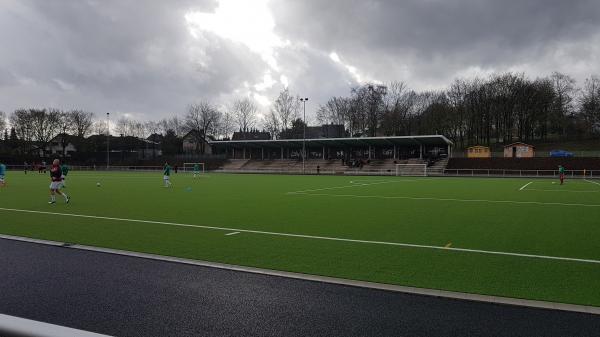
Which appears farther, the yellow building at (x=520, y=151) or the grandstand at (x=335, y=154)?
the grandstand at (x=335, y=154)

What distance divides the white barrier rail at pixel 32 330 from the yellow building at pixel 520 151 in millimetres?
69431

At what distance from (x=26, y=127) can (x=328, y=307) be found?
326ft

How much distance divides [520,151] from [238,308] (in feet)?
222

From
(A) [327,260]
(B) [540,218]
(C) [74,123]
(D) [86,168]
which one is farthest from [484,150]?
(C) [74,123]

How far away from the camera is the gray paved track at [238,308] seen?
13.6ft

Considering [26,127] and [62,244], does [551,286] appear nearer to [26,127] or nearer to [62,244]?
[62,244]

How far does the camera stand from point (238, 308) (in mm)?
4730

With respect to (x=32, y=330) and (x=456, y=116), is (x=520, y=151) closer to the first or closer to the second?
(x=456, y=116)

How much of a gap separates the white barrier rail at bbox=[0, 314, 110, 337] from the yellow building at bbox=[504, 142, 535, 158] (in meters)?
69.4

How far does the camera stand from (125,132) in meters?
108

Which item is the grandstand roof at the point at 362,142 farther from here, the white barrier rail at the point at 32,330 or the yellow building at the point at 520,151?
the white barrier rail at the point at 32,330

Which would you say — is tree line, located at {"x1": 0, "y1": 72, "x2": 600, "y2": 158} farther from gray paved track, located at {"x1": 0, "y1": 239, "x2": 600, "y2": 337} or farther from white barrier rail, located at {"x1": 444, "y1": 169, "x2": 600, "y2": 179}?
gray paved track, located at {"x1": 0, "y1": 239, "x2": 600, "y2": 337}

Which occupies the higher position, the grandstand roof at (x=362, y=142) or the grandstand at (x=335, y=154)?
the grandstand roof at (x=362, y=142)

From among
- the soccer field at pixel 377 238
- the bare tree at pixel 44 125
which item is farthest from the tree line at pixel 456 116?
the soccer field at pixel 377 238
